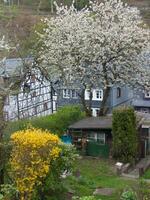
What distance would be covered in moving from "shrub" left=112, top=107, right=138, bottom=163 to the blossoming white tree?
5.30 meters

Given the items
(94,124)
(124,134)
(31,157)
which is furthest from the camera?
(94,124)

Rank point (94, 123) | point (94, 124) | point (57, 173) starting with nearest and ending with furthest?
point (57, 173), point (94, 124), point (94, 123)

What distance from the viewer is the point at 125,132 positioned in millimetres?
24078

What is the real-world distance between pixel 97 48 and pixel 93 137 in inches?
222

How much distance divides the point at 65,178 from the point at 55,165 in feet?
9.86

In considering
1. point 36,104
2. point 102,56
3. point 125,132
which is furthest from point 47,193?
point 36,104

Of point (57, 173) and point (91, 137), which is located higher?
point (57, 173)

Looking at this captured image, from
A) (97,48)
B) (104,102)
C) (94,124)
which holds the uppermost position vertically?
(97,48)

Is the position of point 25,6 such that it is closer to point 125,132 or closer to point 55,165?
point 125,132

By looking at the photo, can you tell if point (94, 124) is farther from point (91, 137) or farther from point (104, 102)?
point (104, 102)

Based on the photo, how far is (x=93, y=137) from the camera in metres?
25.5

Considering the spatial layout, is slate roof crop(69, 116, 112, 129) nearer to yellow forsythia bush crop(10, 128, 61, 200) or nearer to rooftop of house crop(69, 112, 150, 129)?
rooftop of house crop(69, 112, 150, 129)

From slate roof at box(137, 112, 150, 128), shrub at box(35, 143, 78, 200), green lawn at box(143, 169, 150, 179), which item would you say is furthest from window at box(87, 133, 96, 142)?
shrub at box(35, 143, 78, 200)

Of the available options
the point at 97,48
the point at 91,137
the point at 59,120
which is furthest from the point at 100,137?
the point at 97,48
